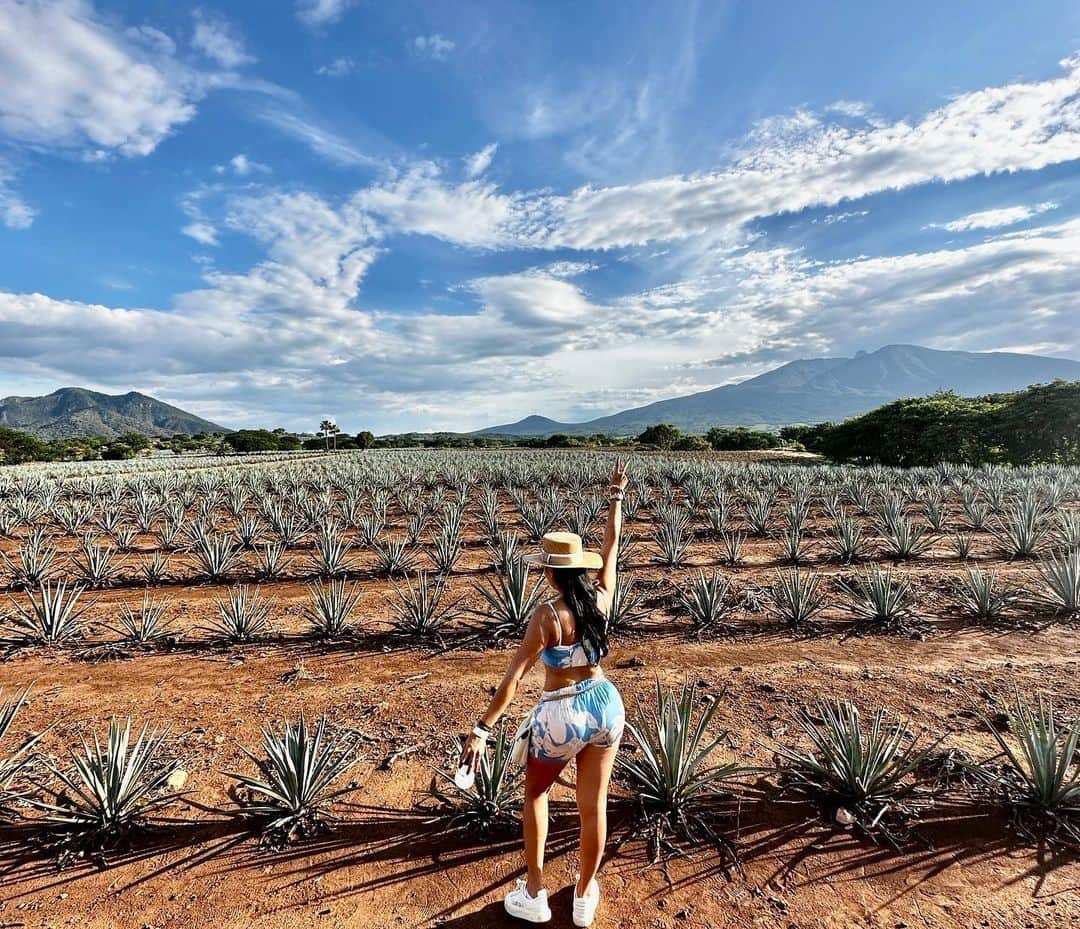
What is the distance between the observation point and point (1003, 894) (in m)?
2.26

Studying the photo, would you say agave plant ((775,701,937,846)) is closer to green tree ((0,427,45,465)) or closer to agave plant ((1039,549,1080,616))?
agave plant ((1039,549,1080,616))

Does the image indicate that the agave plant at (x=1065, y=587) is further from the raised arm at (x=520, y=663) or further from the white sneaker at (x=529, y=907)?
the raised arm at (x=520, y=663)

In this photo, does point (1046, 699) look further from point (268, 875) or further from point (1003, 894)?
point (268, 875)

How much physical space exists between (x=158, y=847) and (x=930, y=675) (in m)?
5.27

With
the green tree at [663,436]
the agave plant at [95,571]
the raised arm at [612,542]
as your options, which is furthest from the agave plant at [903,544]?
the green tree at [663,436]

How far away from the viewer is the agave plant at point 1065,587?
555 centimetres

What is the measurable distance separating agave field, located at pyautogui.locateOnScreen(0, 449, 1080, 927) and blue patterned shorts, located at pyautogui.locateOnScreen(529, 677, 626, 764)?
853 millimetres

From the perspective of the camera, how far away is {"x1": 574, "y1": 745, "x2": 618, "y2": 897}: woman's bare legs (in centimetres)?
201

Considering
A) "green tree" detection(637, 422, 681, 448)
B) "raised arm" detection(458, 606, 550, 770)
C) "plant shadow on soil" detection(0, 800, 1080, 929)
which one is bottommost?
"plant shadow on soil" detection(0, 800, 1080, 929)

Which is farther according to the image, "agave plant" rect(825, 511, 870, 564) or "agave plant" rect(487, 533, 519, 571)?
"agave plant" rect(825, 511, 870, 564)

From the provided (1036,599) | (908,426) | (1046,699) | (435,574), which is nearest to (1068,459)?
(908,426)

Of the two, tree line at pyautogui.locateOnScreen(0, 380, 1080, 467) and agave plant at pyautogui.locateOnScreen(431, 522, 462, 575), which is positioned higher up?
tree line at pyautogui.locateOnScreen(0, 380, 1080, 467)

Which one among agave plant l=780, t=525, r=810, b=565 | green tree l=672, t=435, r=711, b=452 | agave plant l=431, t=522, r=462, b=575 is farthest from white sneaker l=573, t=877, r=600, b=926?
green tree l=672, t=435, r=711, b=452

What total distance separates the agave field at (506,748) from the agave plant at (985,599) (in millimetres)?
30
